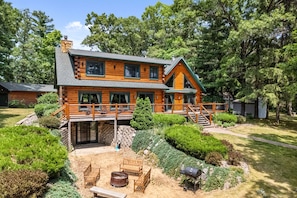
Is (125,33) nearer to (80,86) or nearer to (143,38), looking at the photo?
(143,38)

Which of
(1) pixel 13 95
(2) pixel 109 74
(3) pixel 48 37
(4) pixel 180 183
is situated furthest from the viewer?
(3) pixel 48 37

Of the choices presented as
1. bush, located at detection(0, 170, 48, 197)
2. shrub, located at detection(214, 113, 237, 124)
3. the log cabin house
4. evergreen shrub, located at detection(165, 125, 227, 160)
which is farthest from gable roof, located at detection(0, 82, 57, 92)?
bush, located at detection(0, 170, 48, 197)

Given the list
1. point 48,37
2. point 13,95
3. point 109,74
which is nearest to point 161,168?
point 109,74

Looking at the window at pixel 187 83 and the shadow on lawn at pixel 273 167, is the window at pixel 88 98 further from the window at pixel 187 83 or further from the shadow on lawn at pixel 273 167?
the shadow on lawn at pixel 273 167

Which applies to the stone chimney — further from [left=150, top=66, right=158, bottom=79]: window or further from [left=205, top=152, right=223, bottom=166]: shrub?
[left=205, top=152, right=223, bottom=166]: shrub

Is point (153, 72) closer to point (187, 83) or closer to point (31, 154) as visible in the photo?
point (187, 83)

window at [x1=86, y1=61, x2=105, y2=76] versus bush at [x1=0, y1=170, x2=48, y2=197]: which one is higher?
window at [x1=86, y1=61, x2=105, y2=76]

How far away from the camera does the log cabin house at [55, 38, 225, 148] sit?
58.2 feet

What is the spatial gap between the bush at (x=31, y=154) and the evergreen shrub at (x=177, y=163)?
6.56 m

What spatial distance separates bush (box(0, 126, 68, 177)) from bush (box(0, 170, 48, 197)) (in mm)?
466

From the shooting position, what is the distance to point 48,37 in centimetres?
4469

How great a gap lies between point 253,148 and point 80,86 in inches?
573

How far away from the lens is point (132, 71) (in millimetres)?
21844

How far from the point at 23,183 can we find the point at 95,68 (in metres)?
15.0
